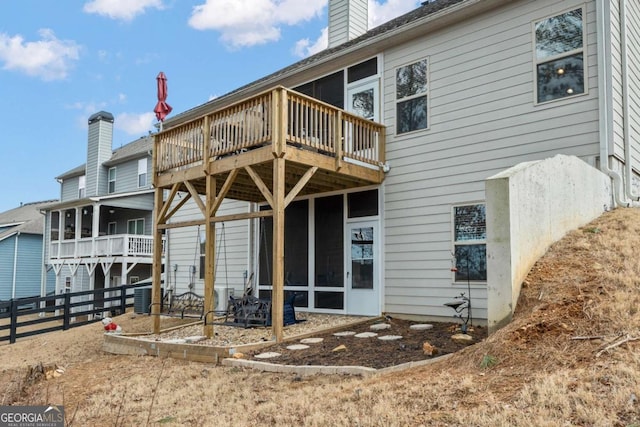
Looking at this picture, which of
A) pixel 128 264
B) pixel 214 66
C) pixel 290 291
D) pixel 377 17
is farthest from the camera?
pixel 214 66

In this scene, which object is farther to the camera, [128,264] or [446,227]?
[128,264]

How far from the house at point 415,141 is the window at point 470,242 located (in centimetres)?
2

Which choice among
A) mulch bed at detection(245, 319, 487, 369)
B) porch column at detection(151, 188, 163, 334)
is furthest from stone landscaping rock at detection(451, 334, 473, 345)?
porch column at detection(151, 188, 163, 334)

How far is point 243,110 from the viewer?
8383 mm

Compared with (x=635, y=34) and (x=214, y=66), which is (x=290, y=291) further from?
(x=214, y=66)

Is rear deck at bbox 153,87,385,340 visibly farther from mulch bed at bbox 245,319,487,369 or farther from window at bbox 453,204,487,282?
window at bbox 453,204,487,282

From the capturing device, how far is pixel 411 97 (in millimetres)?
9516

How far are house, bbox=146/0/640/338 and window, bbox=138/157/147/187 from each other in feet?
37.8

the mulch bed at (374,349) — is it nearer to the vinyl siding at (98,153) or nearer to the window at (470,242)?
the window at (470,242)

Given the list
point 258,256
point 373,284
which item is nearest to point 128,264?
point 258,256

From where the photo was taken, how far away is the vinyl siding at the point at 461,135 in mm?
7676

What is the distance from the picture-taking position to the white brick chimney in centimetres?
1299

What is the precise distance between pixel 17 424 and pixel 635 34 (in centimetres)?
1058

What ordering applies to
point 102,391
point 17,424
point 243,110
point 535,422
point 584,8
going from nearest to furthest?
1. point 535,422
2. point 17,424
3. point 102,391
4. point 584,8
5. point 243,110
